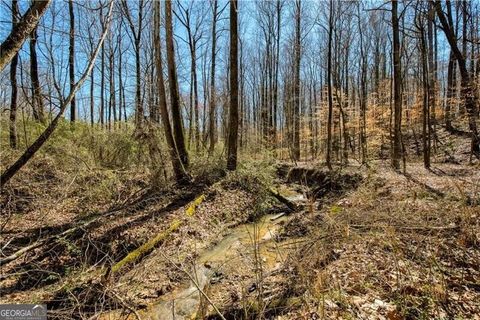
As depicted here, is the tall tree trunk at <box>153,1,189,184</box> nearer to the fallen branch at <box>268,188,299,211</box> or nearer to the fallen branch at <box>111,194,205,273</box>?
the fallen branch at <box>111,194,205,273</box>

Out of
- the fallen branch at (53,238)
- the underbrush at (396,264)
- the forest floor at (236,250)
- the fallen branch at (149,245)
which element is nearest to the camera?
the underbrush at (396,264)

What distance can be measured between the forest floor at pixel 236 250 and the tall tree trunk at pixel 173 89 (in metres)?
1.12

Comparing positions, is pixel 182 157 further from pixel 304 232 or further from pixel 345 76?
pixel 345 76

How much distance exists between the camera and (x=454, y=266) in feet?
12.1

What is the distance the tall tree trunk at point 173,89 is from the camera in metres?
8.79

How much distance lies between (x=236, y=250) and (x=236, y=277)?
Answer: 1.28 metres

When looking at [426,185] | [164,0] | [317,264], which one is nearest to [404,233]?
[317,264]

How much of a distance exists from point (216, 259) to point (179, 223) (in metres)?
1.41

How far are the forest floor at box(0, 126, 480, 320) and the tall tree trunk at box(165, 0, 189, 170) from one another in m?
1.12

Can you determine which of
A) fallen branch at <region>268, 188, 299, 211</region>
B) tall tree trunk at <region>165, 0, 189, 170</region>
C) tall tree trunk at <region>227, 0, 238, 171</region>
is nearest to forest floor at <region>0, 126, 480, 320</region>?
fallen branch at <region>268, 188, 299, 211</region>

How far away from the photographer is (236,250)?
630 cm

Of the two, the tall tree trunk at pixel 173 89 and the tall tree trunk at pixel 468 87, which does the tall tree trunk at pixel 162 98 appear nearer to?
the tall tree trunk at pixel 173 89

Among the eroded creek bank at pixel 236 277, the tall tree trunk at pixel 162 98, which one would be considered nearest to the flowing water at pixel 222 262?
the eroded creek bank at pixel 236 277

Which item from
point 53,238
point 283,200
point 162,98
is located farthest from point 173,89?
point 53,238
